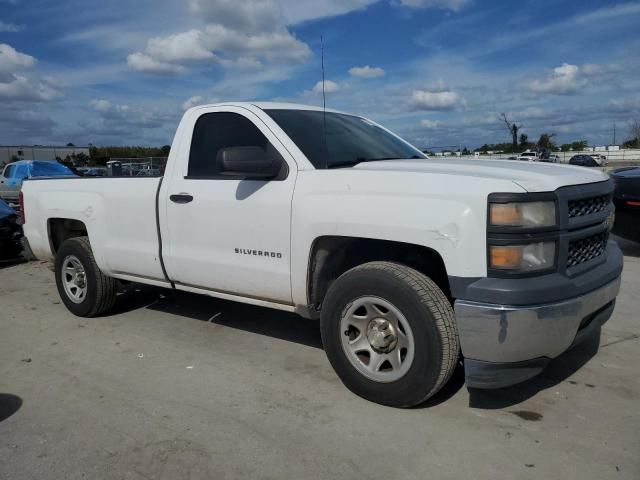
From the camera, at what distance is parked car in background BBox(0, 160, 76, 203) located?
1834 cm

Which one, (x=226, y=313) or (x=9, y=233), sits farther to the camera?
(x=9, y=233)

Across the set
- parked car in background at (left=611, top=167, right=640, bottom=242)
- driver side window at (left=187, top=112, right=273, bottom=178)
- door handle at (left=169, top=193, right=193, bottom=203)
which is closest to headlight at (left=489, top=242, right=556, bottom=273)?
driver side window at (left=187, top=112, right=273, bottom=178)

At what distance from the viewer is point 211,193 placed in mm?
4180

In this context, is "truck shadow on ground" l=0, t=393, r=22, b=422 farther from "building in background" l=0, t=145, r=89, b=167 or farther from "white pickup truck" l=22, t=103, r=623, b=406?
"building in background" l=0, t=145, r=89, b=167

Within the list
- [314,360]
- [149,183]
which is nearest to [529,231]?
[314,360]

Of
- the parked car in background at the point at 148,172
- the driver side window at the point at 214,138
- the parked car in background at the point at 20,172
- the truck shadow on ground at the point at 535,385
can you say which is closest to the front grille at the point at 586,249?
the truck shadow on ground at the point at 535,385

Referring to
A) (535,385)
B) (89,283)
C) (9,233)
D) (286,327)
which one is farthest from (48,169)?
(535,385)

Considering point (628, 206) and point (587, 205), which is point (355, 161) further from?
point (628, 206)

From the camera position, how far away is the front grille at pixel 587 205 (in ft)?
10.3

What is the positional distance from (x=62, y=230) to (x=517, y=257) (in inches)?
189

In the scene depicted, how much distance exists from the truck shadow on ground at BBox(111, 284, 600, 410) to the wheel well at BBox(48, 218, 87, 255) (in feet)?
2.87

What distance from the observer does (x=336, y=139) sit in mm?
4230

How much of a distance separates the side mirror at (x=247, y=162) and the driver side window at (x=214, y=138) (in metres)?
0.49

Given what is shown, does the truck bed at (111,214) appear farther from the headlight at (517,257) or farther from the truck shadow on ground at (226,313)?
the headlight at (517,257)
